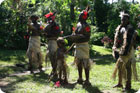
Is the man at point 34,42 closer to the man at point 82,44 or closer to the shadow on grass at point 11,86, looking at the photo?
the shadow on grass at point 11,86

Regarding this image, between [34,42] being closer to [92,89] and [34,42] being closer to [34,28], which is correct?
[34,28]

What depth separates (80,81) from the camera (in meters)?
5.17

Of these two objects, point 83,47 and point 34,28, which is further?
point 34,28

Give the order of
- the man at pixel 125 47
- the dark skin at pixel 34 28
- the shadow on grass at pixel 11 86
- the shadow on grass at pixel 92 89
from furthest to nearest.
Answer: the dark skin at pixel 34 28
the shadow on grass at pixel 11 86
the shadow on grass at pixel 92 89
the man at pixel 125 47

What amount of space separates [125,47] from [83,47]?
1.19 m

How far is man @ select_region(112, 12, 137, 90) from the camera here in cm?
427

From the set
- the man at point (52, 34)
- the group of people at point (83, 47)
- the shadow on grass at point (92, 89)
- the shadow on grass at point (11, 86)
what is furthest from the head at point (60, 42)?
the shadow on grass at point (11, 86)

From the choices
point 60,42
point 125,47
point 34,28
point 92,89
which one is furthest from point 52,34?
point 125,47

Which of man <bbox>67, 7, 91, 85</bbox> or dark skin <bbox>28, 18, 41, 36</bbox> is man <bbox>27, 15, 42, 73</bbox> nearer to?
dark skin <bbox>28, 18, 41, 36</bbox>

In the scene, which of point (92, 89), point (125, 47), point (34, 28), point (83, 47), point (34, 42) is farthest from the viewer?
point (34, 42)

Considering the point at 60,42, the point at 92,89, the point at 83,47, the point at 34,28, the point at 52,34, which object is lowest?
the point at 92,89

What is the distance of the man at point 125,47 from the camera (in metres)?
4.27

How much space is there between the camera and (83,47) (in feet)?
16.4

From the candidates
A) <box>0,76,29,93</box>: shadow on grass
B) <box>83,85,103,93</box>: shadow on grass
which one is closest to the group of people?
<box>83,85,103,93</box>: shadow on grass
